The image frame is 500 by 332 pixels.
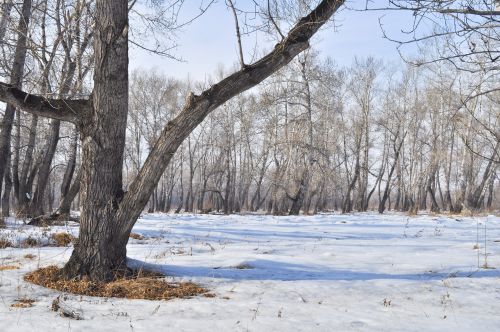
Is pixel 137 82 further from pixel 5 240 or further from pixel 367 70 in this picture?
pixel 5 240

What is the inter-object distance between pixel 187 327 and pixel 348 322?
1.13 m

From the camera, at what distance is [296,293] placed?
13.1 ft

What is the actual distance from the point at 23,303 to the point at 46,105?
81.6 inches

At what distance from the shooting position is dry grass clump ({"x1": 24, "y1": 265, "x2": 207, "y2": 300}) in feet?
12.8

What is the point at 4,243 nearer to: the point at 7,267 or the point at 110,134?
the point at 7,267

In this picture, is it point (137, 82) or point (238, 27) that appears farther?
point (137, 82)

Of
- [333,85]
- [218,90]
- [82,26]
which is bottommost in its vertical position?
[218,90]

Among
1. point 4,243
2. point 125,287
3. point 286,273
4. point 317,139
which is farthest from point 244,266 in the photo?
point 317,139

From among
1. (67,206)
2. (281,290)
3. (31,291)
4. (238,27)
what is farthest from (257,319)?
(67,206)

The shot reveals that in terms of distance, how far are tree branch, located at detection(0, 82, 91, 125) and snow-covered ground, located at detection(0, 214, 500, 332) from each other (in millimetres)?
1577

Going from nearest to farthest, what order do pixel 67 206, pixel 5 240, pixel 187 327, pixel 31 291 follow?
pixel 187 327 < pixel 31 291 < pixel 5 240 < pixel 67 206

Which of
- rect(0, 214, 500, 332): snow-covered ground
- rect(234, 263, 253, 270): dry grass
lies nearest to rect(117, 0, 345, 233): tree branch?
rect(0, 214, 500, 332): snow-covered ground

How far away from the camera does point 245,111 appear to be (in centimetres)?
3475

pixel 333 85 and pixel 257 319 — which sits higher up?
pixel 333 85
